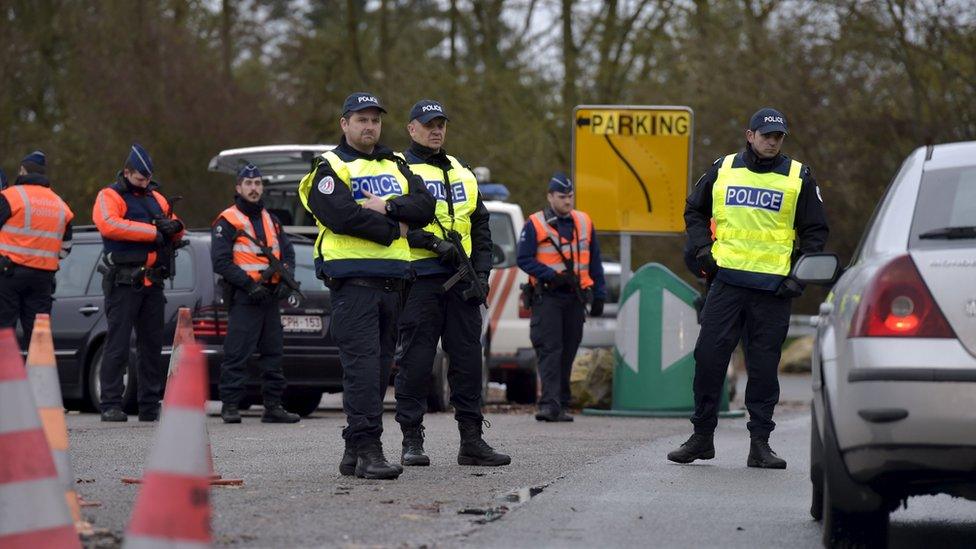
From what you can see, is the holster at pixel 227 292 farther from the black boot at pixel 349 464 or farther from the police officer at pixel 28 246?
the black boot at pixel 349 464

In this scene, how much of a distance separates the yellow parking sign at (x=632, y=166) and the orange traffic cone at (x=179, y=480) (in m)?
11.6

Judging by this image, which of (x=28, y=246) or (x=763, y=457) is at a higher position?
(x=28, y=246)

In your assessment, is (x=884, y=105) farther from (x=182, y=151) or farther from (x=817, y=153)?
(x=182, y=151)

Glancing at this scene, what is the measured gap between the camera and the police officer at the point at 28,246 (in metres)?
13.3

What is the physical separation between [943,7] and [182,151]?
12.2 m

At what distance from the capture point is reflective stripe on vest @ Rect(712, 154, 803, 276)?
978cm

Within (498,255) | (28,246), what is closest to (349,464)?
(28,246)

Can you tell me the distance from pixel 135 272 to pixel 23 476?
7.87 meters

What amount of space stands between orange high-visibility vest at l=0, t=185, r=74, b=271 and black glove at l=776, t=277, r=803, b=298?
19.5 ft

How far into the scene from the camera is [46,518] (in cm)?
556

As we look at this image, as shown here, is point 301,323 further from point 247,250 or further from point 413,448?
point 413,448

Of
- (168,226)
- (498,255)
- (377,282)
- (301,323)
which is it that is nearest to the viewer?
(377,282)

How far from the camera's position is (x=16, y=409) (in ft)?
18.4

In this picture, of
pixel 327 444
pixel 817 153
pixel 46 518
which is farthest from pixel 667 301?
pixel 817 153
